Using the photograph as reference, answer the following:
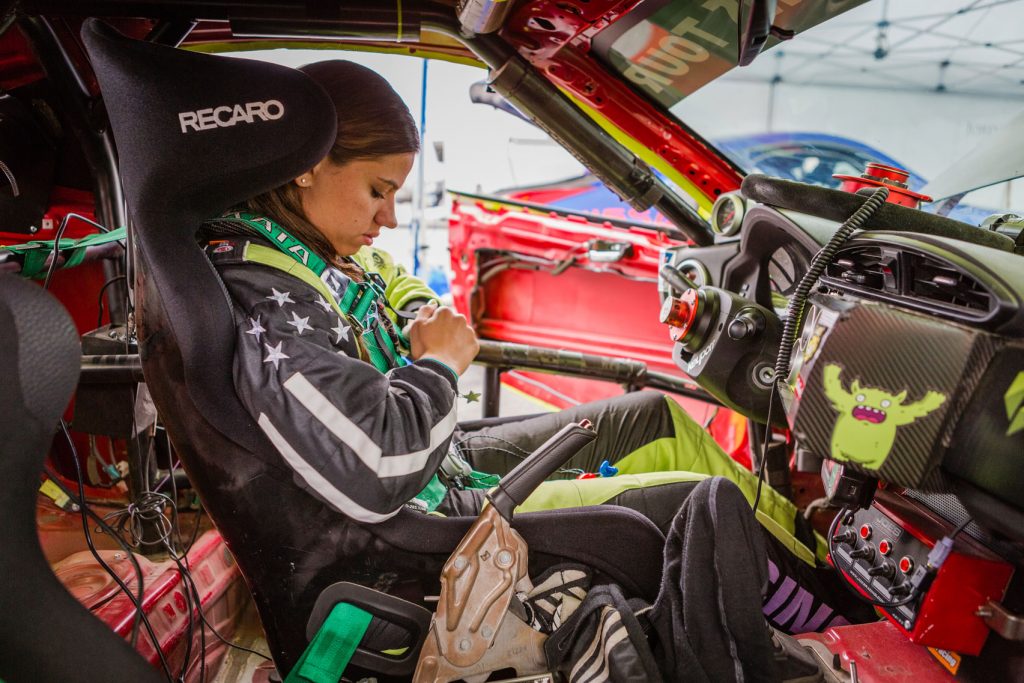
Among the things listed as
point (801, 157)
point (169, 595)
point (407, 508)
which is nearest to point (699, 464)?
point (407, 508)

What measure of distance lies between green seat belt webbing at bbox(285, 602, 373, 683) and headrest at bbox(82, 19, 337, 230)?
603 mm

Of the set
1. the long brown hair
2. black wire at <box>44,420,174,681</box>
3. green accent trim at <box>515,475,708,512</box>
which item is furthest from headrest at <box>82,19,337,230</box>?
green accent trim at <box>515,475,708,512</box>

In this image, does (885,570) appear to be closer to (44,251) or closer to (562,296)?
(44,251)

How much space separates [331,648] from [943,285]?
100 cm

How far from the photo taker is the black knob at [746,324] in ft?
4.58

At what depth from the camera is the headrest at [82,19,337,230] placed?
0.85 meters

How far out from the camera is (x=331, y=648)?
0.95m

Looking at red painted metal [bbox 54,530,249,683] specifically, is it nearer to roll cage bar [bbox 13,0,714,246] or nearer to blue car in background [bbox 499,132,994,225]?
roll cage bar [bbox 13,0,714,246]

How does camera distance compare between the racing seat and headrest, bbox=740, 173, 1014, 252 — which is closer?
the racing seat

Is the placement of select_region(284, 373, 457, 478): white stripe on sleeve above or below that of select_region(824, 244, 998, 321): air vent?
below

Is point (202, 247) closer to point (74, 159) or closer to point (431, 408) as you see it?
point (431, 408)

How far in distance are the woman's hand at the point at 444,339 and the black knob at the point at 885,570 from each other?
2.62 ft

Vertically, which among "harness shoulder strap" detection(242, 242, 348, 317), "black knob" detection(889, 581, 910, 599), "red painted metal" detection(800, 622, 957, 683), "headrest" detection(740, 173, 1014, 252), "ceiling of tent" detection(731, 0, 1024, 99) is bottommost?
"red painted metal" detection(800, 622, 957, 683)

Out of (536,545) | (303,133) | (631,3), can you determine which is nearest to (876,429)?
(536,545)
